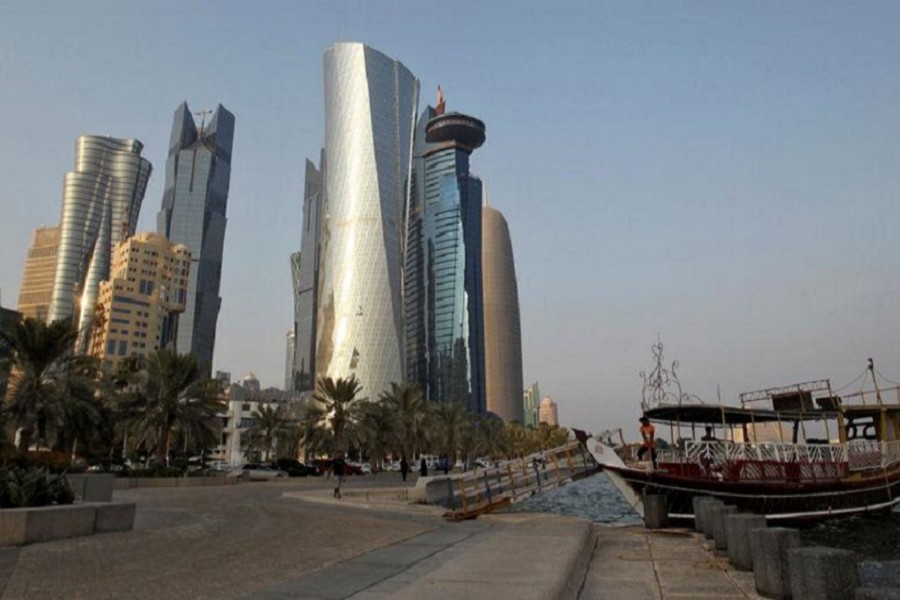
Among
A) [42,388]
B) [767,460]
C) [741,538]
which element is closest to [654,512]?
[741,538]

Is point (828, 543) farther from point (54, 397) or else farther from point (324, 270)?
point (324, 270)

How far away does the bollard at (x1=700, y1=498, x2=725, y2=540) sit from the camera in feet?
42.5

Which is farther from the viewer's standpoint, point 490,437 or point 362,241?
point 362,241

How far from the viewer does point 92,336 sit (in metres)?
158

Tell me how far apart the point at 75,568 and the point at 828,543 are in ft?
73.9

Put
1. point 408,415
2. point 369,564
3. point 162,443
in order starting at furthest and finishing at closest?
1. point 408,415
2. point 162,443
3. point 369,564

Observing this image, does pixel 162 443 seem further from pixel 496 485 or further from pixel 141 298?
pixel 141 298

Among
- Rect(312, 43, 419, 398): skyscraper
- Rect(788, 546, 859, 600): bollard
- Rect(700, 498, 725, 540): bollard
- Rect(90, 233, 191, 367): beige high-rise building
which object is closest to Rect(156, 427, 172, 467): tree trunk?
Rect(700, 498, 725, 540): bollard

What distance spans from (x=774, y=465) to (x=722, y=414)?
9.28 feet

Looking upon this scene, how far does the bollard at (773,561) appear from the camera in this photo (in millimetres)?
7914

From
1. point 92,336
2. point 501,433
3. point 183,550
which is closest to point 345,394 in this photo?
point 183,550

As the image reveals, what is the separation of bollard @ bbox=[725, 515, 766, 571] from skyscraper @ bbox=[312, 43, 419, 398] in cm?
13861

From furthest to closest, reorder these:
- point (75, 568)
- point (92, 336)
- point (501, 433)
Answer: point (92, 336) < point (501, 433) < point (75, 568)

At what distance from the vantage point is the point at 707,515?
43.5ft
